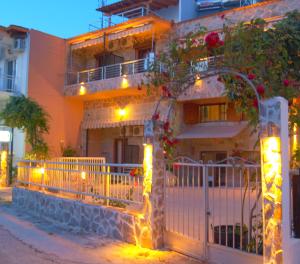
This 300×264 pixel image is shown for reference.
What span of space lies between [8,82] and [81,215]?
668 inches

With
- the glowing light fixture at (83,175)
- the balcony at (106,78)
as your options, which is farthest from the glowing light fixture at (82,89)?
the glowing light fixture at (83,175)

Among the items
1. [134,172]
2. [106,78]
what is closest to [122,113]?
[106,78]

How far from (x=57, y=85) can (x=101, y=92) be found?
327cm

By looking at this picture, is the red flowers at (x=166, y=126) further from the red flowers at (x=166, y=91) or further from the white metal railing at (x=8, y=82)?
the white metal railing at (x=8, y=82)

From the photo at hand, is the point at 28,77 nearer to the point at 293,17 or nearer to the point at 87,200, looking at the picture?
the point at 87,200

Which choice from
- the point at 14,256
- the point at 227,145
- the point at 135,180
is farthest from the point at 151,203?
the point at 227,145

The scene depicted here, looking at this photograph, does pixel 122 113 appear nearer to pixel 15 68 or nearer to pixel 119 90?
pixel 119 90

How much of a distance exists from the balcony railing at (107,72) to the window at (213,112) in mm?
4240

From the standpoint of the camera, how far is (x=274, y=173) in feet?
18.3

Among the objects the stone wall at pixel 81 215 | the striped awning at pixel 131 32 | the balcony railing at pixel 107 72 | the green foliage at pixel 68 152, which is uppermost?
the striped awning at pixel 131 32

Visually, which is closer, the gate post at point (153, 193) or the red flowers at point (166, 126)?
the gate post at point (153, 193)

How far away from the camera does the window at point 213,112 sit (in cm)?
2125

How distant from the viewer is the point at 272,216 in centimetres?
557

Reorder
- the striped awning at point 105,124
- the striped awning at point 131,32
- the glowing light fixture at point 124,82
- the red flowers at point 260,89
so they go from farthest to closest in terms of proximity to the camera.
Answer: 1. the striped awning at point 105,124
2. the glowing light fixture at point 124,82
3. the striped awning at point 131,32
4. the red flowers at point 260,89
